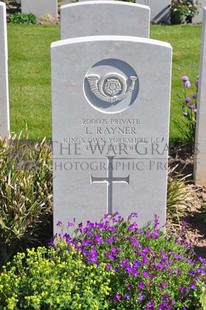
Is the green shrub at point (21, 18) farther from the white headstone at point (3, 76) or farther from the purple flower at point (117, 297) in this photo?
the purple flower at point (117, 297)

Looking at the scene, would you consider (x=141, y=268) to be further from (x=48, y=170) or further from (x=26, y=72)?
(x=26, y=72)

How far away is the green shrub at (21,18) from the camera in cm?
1420

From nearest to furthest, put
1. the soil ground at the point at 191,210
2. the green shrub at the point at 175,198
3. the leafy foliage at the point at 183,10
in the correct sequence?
the soil ground at the point at 191,210, the green shrub at the point at 175,198, the leafy foliage at the point at 183,10

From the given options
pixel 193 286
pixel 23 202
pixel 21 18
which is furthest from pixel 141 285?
pixel 21 18

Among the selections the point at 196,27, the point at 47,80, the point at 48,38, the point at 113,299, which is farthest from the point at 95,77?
the point at 196,27

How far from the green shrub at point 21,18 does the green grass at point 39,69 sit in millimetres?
468

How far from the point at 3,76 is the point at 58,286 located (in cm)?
284

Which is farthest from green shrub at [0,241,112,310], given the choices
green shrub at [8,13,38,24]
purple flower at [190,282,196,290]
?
green shrub at [8,13,38,24]

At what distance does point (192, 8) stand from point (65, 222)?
10540 mm

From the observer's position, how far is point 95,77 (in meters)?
4.81

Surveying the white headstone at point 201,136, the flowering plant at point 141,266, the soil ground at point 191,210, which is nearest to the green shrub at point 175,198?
the soil ground at point 191,210

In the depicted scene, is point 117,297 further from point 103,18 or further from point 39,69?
point 39,69

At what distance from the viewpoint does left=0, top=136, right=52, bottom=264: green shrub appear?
17.8 feet

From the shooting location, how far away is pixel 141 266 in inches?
173
